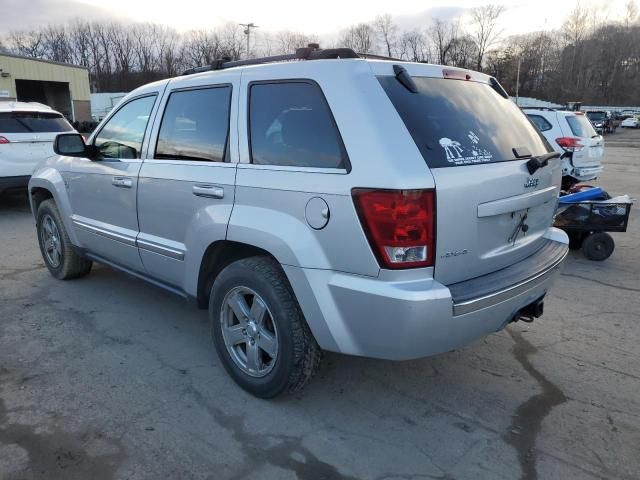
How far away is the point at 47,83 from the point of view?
34531 millimetres

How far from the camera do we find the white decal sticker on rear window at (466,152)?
2.63 metres

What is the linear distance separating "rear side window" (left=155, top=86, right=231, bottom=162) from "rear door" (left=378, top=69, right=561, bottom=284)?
1.13 meters

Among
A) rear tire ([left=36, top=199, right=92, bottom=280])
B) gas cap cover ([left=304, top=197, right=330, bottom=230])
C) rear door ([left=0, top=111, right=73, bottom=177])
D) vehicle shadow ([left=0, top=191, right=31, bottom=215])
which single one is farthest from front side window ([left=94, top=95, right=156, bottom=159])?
vehicle shadow ([left=0, top=191, right=31, bottom=215])

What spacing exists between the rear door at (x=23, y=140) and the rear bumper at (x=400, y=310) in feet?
25.8

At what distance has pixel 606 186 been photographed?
40.7 feet

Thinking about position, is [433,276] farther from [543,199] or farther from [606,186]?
[606,186]

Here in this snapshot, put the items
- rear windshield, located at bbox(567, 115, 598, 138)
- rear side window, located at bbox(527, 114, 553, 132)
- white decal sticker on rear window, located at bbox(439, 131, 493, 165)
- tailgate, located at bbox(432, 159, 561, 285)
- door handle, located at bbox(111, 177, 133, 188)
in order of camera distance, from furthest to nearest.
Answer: rear side window, located at bbox(527, 114, 553, 132) → rear windshield, located at bbox(567, 115, 598, 138) → door handle, located at bbox(111, 177, 133, 188) → white decal sticker on rear window, located at bbox(439, 131, 493, 165) → tailgate, located at bbox(432, 159, 561, 285)

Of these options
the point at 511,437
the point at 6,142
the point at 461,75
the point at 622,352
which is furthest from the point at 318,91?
the point at 6,142

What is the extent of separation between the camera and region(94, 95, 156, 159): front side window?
396 cm

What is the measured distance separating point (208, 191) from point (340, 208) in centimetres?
104

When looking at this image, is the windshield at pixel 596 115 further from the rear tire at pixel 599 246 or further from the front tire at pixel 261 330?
the front tire at pixel 261 330

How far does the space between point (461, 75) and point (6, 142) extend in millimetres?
8152

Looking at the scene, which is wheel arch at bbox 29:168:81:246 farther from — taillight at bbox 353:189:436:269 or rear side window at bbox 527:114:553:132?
rear side window at bbox 527:114:553:132

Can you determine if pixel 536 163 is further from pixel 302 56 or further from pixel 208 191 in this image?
pixel 208 191
